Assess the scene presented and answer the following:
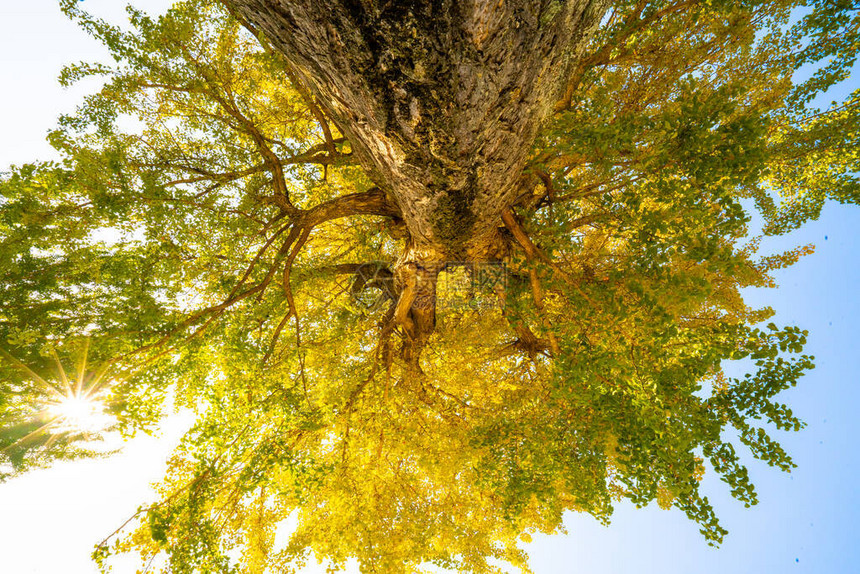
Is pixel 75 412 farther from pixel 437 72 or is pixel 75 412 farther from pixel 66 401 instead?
pixel 437 72

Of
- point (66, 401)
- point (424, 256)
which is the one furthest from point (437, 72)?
point (66, 401)

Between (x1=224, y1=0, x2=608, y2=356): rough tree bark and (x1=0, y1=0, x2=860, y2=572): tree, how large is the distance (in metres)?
0.02

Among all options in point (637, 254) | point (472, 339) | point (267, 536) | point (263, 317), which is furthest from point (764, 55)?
point (267, 536)

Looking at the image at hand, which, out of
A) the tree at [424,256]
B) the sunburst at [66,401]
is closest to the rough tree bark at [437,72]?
the tree at [424,256]

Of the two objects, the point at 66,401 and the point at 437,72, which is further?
the point at 66,401

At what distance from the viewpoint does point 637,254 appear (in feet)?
10.4

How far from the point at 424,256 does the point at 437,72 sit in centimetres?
318

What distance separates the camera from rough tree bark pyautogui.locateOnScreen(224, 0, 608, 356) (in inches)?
62.8

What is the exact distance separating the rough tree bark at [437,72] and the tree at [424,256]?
0.02 metres

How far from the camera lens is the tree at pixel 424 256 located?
2.28m

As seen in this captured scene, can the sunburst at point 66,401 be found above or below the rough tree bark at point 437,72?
above

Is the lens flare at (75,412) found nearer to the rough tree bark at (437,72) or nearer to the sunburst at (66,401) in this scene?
the sunburst at (66,401)

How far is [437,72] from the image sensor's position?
5.76ft

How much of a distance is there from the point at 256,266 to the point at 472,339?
4259 mm
